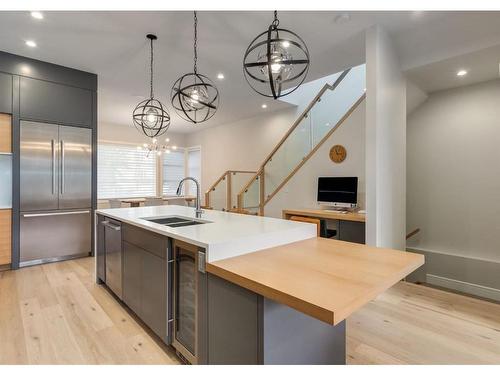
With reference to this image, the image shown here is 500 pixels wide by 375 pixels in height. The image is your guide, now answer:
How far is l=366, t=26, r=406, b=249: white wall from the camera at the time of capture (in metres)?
3.04

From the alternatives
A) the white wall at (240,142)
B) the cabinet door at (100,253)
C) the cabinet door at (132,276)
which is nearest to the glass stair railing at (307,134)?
the white wall at (240,142)

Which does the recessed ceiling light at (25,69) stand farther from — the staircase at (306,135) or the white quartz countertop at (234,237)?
the staircase at (306,135)

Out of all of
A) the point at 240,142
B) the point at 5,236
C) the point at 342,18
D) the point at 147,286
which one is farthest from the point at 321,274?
the point at 240,142

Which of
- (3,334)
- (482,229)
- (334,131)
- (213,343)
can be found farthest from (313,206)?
(3,334)

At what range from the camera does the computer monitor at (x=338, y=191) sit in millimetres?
4098

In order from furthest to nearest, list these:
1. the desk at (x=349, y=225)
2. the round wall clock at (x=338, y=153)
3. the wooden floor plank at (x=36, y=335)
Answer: the round wall clock at (x=338, y=153), the desk at (x=349, y=225), the wooden floor plank at (x=36, y=335)

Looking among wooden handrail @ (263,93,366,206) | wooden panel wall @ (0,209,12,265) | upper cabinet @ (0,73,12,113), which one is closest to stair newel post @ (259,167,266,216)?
wooden handrail @ (263,93,366,206)

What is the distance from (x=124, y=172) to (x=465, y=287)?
8373mm

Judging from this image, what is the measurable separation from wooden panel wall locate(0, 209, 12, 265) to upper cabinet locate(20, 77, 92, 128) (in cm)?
137

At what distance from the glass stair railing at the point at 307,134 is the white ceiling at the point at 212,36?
65 centimetres

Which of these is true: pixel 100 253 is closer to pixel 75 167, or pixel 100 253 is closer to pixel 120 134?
pixel 75 167

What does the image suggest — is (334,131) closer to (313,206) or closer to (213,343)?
(313,206)

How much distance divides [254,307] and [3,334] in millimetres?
2266

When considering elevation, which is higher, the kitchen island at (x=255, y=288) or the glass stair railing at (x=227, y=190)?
the glass stair railing at (x=227, y=190)
